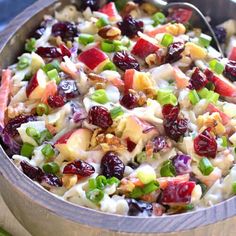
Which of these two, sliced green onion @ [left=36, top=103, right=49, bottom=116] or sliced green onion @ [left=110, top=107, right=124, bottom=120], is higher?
sliced green onion @ [left=110, top=107, right=124, bottom=120]

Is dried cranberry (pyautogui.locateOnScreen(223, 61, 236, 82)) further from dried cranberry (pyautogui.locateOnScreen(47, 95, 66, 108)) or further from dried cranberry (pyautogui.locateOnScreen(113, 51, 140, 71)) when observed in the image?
dried cranberry (pyautogui.locateOnScreen(47, 95, 66, 108))

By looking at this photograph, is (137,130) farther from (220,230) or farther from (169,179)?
Answer: (220,230)

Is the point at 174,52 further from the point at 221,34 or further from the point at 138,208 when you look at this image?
the point at 138,208

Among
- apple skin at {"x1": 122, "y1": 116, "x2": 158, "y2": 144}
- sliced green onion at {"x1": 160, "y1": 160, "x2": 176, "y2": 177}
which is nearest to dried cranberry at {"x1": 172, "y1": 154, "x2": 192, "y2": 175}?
sliced green onion at {"x1": 160, "y1": 160, "x2": 176, "y2": 177}

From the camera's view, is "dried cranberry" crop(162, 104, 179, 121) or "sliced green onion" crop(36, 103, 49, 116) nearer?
"dried cranberry" crop(162, 104, 179, 121)

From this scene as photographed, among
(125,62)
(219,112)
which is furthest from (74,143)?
(219,112)

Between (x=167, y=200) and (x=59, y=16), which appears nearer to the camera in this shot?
(x=167, y=200)

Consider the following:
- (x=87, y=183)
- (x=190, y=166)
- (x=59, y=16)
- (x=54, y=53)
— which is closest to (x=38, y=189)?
(x=87, y=183)
